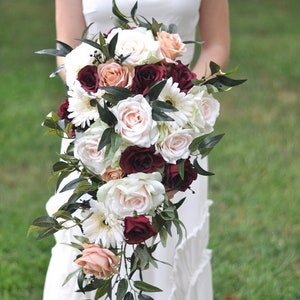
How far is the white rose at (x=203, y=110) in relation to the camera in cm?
219

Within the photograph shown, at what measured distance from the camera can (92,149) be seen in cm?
213

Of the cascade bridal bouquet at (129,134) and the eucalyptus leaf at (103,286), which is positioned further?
the eucalyptus leaf at (103,286)

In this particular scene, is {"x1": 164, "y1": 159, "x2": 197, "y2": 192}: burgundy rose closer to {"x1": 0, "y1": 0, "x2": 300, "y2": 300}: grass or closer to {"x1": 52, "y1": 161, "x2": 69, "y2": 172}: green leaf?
{"x1": 52, "y1": 161, "x2": 69, "y2": 172}: green leaf

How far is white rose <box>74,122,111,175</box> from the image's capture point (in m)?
2.13

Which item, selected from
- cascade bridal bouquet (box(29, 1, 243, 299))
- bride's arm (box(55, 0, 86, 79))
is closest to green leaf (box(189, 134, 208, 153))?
cascade bridal bouquet (box(29, 1, 243, 299))

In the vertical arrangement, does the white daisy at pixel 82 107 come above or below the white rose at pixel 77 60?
below

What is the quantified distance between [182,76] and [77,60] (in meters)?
Result: 0.33

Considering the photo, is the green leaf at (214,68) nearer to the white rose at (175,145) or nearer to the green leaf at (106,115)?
the white rose at (175,145)

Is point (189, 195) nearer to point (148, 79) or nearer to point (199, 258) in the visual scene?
point (199, 258)

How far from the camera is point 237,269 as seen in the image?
448 cm

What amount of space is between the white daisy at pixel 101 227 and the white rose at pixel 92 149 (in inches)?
5.3

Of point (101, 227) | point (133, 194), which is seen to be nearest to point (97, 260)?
point (101, 227)

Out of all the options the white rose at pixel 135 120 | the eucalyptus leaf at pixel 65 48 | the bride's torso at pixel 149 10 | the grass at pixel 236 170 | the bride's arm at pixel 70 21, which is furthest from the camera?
the grass at pixel 236 170

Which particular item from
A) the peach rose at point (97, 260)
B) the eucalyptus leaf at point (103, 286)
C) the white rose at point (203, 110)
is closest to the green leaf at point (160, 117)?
the white rose at point (203, 110)
